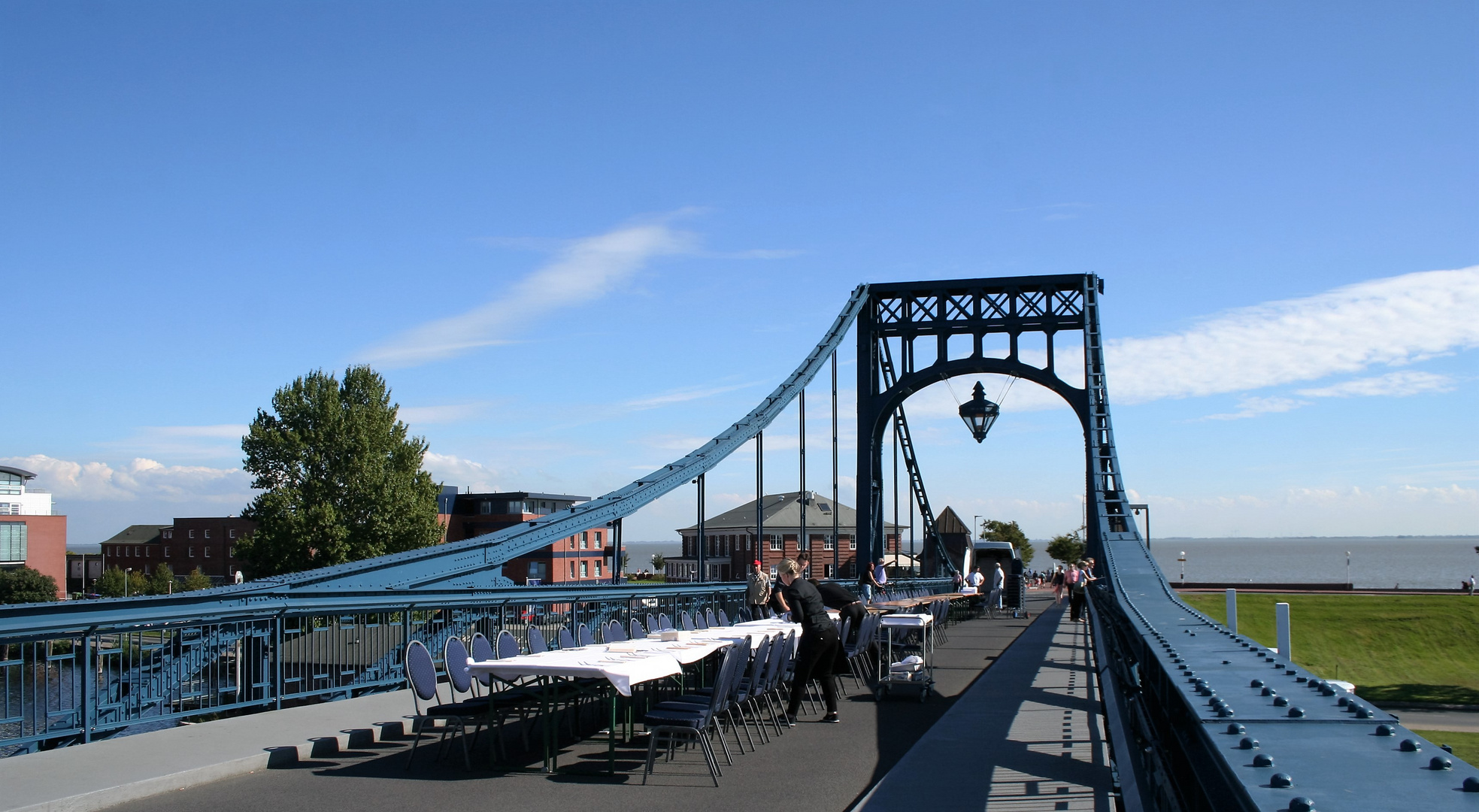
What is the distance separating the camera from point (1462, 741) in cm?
2325

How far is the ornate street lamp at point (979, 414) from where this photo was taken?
27672 mm

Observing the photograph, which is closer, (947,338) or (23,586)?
(947,338)

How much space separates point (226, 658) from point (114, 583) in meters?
86.4

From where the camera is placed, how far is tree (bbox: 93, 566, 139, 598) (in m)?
80.9

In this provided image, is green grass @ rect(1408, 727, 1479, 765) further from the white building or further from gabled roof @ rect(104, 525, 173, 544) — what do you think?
gabled roof @ rect(104, 525, 173, 544)

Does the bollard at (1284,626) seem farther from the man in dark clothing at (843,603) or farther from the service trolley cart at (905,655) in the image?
the man in dark clothing at (843,603)

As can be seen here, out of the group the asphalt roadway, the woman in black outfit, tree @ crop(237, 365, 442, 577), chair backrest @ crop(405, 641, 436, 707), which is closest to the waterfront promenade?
the asphalt roadway

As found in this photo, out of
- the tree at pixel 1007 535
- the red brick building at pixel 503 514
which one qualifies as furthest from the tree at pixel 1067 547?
the red brick building at pixel 503 514

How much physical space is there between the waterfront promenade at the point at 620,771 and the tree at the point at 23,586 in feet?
186

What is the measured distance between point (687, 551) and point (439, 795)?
79.9m

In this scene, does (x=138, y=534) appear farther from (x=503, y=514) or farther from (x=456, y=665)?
(x=456, y=665)

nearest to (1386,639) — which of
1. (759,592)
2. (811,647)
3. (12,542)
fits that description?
(759,592)

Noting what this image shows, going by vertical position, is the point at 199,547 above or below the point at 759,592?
below

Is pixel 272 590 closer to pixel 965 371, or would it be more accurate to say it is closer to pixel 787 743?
pixel 787 743
